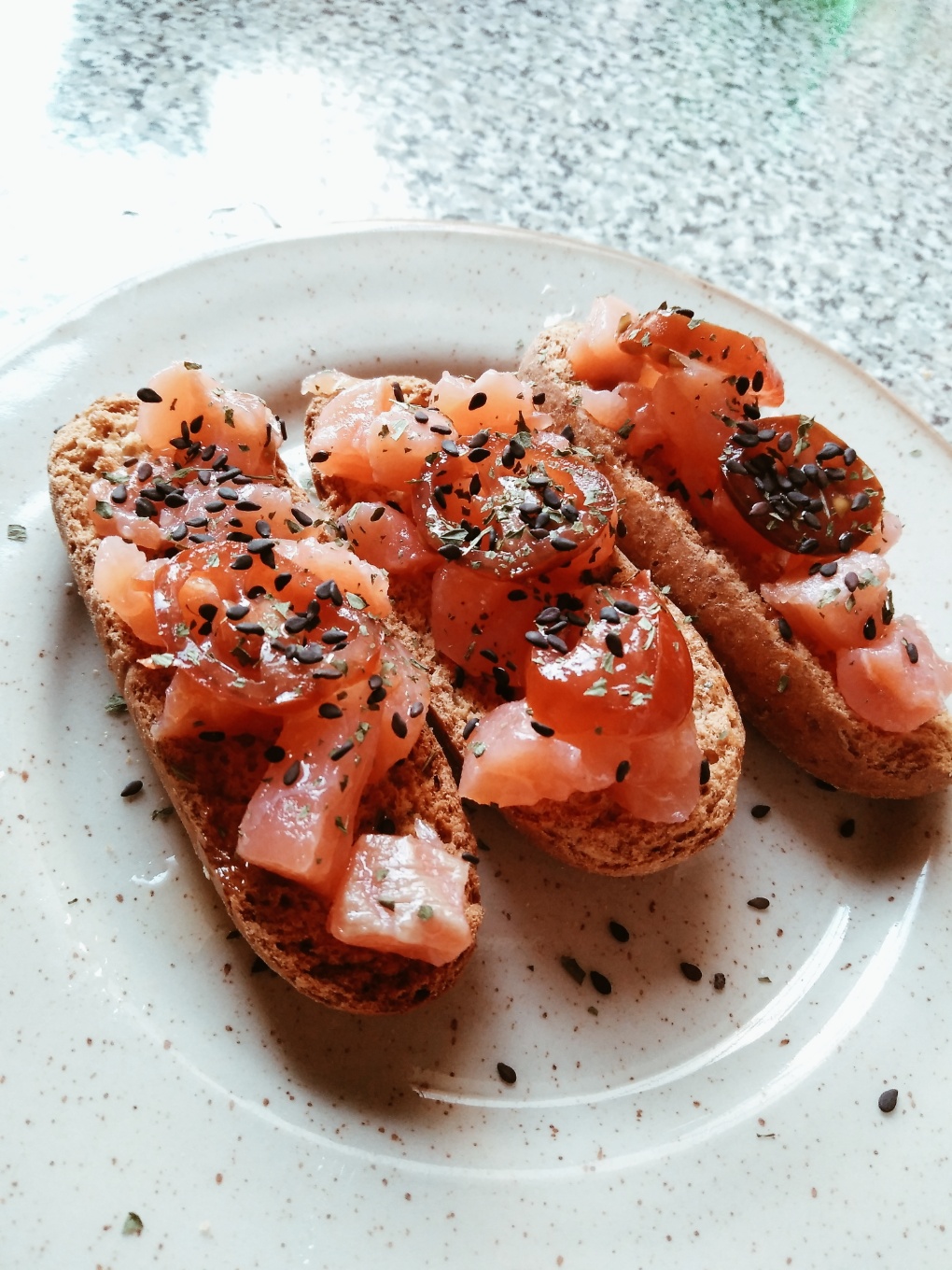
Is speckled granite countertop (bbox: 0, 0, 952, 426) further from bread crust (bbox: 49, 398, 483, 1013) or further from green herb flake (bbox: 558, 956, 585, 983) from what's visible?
green herb flake (bbox: 558, 956, 585, 983)

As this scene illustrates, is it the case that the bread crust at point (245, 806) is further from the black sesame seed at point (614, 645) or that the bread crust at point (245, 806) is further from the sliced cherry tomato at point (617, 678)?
the black sesame seed at point (614, 645)

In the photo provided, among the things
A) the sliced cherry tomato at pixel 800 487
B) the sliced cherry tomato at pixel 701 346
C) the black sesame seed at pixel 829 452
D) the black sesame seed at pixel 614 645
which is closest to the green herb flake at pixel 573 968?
the black sesame seed at pixel 614 645

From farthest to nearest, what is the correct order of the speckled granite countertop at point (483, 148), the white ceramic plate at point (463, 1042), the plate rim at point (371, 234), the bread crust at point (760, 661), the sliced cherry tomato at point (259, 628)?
the speckled granite countertop at point (483, 148) → the plate rim at point (371, 234) → the bread crust at point (760, 661) → the sliced cherry tomato at point (259, 628) → the white ceramic plate at point (463, 1042)

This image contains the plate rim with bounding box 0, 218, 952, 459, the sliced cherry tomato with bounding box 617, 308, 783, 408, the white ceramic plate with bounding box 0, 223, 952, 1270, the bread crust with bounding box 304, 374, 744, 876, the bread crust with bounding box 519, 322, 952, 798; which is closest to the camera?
the white ceramic plate with bounding box 0, 223, 952, 1270

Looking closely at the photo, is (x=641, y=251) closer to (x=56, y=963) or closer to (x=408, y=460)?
(x=408, y=460)

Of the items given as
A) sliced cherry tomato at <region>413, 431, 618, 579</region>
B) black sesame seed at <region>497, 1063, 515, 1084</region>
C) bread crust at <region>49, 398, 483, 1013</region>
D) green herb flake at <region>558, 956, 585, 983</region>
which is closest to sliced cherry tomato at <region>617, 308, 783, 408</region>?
sliced cherry tomato at <region>413, 431, 618, 579</region>

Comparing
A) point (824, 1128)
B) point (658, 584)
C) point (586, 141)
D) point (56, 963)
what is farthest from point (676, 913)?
point (586, 141)
